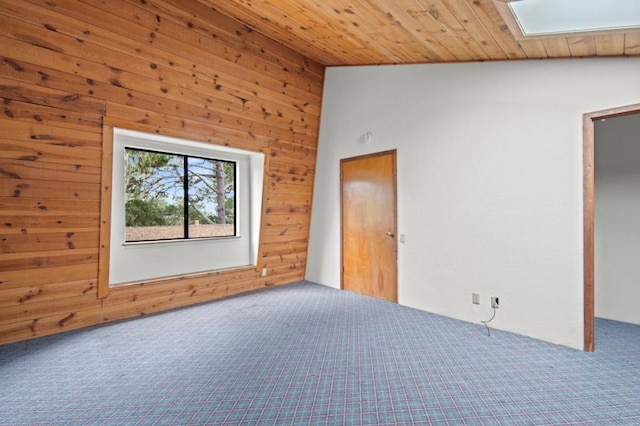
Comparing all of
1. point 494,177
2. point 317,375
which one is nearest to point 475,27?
point 494,177

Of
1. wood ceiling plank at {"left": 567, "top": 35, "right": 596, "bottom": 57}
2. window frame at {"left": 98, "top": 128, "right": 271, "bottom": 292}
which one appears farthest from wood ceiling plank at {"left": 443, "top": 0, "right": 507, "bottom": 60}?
window frame at {"left": 98, "top": 128, "right": 271, "bottom": 292}

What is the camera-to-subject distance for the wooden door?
4.31 m

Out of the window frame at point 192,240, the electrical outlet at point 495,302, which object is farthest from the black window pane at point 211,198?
the electrical outlet at point 495,302

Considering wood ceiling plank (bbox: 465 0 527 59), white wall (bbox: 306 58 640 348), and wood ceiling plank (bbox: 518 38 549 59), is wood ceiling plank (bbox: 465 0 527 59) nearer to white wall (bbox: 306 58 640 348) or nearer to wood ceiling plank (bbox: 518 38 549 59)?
wood ceiling plank (bbox: 518 38 549 59)

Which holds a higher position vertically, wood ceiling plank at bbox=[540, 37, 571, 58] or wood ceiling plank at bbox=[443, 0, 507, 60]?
wood ceiling plank at bbox=[443, 0, 507, 60]

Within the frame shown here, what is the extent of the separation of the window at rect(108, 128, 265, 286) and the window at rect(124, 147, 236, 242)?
12mm

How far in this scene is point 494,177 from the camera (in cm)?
332

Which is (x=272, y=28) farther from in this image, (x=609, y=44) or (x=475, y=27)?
(x=609, y=44)

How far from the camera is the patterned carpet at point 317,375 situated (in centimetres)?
200

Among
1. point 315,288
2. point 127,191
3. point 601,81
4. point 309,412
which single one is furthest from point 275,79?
point 309,412

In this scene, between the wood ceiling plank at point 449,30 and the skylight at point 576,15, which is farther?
the wood ceiling plank at point 449,30

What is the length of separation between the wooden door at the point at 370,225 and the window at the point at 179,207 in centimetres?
135

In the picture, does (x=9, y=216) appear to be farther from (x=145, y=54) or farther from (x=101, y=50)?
(x=145, y=54)

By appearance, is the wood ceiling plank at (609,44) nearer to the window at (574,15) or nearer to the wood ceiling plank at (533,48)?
the window at (574,15)
